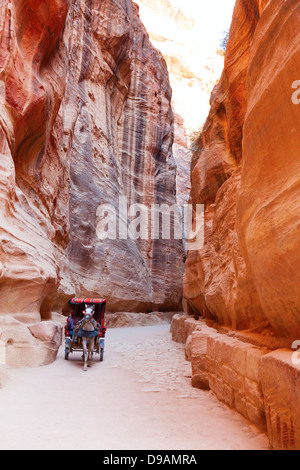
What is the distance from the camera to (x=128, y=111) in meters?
29.4

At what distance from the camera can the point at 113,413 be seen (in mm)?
4422

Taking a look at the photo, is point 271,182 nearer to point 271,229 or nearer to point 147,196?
point 271,229

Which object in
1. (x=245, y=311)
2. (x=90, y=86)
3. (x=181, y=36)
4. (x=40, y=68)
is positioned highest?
(x=181, y=36)

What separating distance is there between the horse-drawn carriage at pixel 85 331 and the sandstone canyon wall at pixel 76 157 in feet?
1.49

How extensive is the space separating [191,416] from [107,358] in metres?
5.38

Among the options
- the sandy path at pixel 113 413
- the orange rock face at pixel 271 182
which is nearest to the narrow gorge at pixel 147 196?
the orange rock face at pixel 271 182

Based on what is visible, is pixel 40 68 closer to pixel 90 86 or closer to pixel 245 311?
pixel 245 311

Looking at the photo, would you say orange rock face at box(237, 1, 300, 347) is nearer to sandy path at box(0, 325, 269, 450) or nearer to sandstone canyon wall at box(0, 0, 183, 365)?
sandy path at box(0, 325, 269, 450)

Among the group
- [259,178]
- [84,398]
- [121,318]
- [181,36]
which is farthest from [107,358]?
[181,36]

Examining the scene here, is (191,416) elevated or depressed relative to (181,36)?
depressed

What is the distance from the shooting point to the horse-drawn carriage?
25.8ft

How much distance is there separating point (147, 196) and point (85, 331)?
22.3 metres

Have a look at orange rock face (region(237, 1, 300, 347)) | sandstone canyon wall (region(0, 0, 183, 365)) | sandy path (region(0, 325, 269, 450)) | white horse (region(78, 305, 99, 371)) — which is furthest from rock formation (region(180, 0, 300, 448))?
sandstone canyon wall (region(0, 0, 183, 365))

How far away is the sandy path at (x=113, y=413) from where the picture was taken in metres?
3.40
